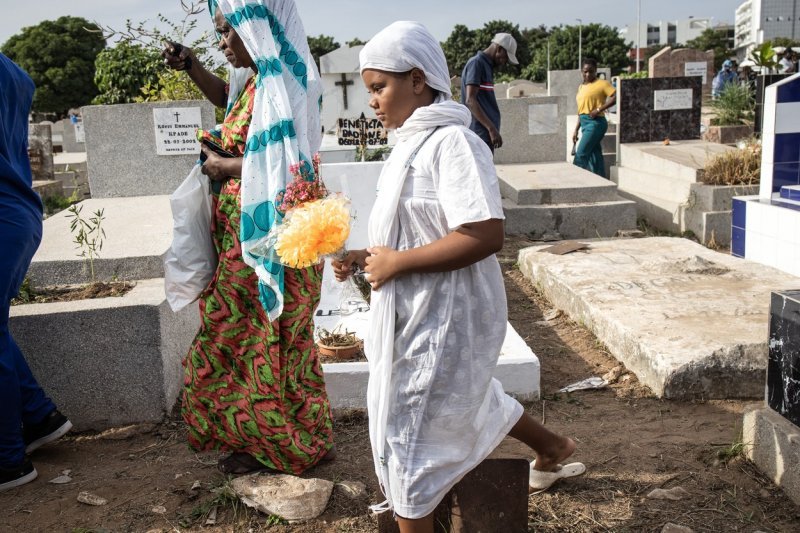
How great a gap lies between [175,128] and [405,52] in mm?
4205

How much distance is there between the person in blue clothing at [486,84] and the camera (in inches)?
295

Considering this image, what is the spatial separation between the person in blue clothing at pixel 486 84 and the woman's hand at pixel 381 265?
18.4 feet

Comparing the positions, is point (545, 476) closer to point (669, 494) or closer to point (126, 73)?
point (669, 494)

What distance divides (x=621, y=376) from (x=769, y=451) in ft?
4.07

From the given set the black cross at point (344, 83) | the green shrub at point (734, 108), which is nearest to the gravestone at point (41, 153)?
the black cross at point (344, 83)

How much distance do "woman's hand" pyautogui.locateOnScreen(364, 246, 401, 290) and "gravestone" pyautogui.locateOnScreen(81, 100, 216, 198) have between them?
4071 mm

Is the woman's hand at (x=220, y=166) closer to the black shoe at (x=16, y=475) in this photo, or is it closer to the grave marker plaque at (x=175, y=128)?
the black shoe at (x=16, y=475)

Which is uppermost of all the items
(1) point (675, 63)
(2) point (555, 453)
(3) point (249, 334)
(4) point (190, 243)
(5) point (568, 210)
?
(1) point (675, 63)

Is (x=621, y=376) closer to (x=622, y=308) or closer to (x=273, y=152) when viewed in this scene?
(x=622, y=308)

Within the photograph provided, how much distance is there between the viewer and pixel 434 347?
2.05m

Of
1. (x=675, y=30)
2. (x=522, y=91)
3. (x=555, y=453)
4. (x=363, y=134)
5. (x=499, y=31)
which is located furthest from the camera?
(x=675, y=30)

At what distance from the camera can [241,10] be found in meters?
2.67

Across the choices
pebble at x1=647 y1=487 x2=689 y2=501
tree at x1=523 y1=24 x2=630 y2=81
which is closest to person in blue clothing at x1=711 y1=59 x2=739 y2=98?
pebble at x1=647 y1=487 x2=689 y2=501

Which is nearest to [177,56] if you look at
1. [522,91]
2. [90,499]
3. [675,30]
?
[90,499]
